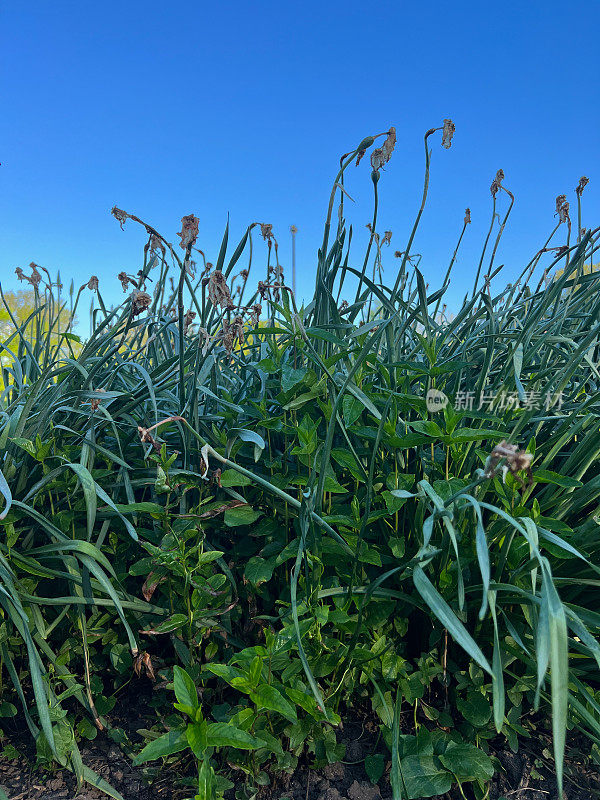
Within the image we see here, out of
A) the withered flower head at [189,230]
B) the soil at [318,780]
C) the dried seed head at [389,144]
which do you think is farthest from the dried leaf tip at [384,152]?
the soil at [318,780]

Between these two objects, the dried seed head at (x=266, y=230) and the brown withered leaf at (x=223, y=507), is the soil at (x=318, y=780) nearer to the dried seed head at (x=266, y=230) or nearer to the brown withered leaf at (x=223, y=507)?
the brown withered leaf at (x=223, y=507)

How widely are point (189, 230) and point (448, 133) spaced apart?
565 mm

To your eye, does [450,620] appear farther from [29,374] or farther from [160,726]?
[29,374]

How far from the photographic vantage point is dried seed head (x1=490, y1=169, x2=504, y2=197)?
1335mm

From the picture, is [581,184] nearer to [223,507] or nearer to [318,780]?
[223,507]

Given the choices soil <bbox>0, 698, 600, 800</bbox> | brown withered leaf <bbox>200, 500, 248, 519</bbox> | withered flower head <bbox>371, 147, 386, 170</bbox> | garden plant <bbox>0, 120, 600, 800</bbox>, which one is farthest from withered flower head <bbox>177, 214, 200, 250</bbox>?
soil <bbox>0, 698, 600, 800</bbox>

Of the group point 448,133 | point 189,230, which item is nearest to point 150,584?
point 189,230

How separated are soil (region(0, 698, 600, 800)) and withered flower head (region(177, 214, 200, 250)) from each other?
0.97 m

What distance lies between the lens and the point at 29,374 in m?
1.51

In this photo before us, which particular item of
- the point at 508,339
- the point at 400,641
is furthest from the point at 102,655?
the point at 508,339

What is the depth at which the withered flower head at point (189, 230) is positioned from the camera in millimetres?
945

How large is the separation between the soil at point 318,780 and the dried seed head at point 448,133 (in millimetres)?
1193

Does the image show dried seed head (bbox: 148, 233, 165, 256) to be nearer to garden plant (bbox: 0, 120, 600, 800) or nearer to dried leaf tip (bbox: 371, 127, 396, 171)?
garden plant (bbox: 0, 120, 600, 800)

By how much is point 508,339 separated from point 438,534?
64 cm
